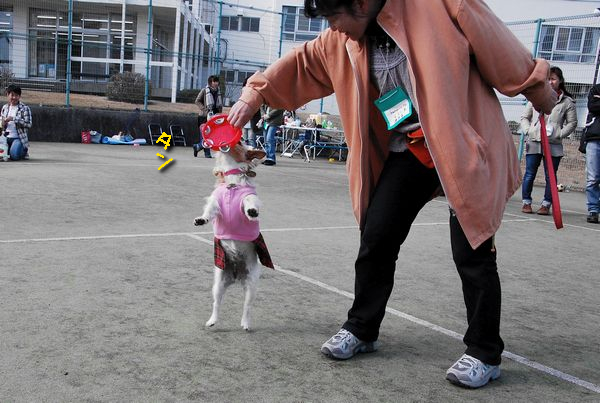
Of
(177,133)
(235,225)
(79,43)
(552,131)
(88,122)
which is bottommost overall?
(177,133)

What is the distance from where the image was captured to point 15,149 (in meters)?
10.8

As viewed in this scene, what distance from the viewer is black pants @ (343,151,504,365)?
8.88 feet

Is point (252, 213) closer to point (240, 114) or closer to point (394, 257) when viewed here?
point (240, 114)

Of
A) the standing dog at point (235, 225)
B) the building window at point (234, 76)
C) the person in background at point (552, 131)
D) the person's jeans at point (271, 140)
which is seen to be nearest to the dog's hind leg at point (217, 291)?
the standing dog at point (235, 225)

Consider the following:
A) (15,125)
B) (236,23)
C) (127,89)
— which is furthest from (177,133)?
(15,125)

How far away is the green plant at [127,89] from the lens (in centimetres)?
1798

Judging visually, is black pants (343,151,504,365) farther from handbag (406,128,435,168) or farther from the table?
the table

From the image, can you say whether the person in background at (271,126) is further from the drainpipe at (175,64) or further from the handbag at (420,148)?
the handbag at (420,148)

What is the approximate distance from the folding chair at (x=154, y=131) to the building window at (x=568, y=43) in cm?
1071

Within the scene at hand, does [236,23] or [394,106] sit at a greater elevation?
[236,23]

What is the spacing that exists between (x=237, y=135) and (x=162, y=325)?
110 centimetres

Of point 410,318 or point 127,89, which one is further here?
point 127,89

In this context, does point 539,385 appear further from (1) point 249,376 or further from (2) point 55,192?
(2) point 55,192

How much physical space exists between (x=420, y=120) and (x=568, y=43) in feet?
59.8
